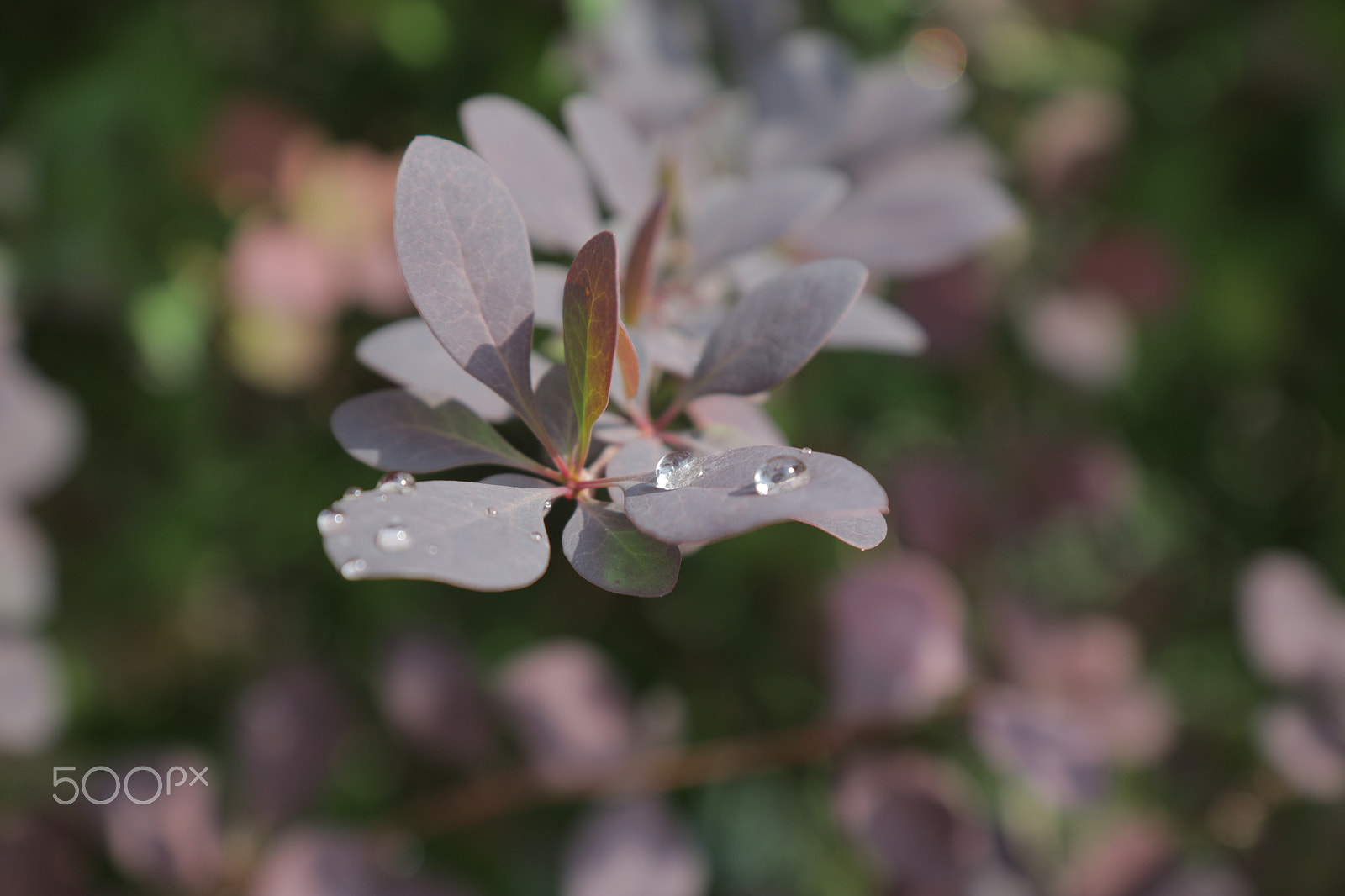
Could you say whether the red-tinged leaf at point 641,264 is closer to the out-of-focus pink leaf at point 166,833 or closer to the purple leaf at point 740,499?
the purple leaf at point 740,499

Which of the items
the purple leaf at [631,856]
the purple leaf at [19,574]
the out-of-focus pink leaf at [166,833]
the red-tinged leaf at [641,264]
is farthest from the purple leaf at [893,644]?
the purple leaf at [19,574]

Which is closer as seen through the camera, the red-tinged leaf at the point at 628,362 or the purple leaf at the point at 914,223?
the red-tinged leaf at the point at 628,362

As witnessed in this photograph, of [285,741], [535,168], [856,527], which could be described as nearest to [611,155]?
[535,168]

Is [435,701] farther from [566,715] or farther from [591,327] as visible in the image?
[591,327]

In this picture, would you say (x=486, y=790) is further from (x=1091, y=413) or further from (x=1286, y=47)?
(x=1286, y=47)

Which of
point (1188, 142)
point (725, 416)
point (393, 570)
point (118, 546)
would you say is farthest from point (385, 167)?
point (1188, 142)

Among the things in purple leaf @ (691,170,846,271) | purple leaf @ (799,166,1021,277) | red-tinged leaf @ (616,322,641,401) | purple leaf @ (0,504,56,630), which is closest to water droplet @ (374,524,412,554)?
red-tinged leaf @ (616,322,641,401)
